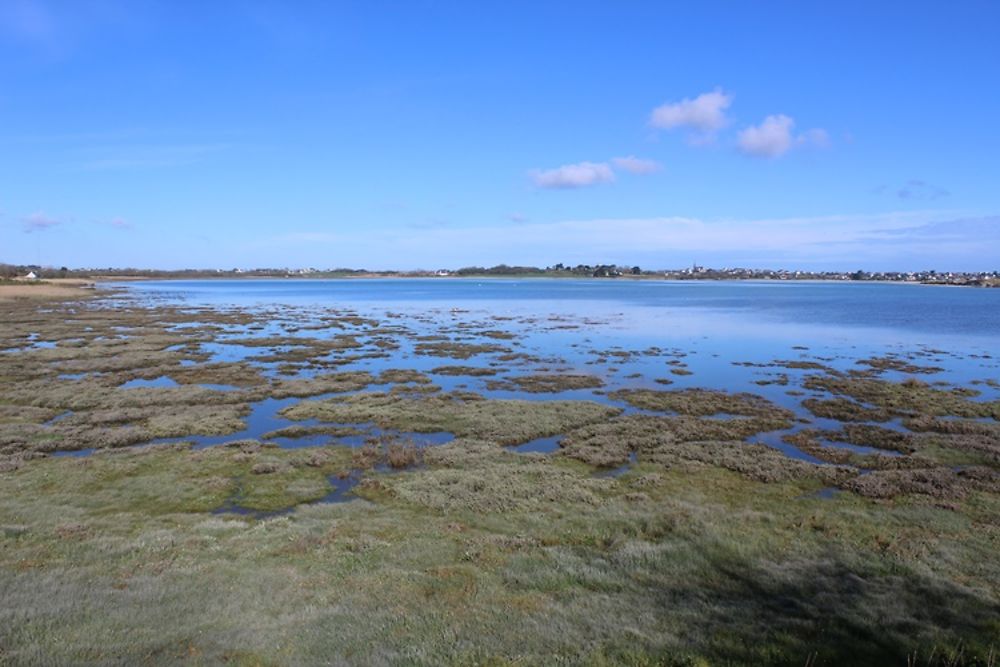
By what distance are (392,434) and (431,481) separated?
7276mm

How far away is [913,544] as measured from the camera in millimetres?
14250

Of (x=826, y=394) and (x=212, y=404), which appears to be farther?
(x=826, y=394)

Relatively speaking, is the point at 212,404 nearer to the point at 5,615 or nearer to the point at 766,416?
the point at 5,615

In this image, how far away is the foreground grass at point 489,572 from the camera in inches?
384

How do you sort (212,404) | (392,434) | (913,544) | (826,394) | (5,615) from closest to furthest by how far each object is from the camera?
(5,615), (913,544), (392,434), (212,404), (826,394)

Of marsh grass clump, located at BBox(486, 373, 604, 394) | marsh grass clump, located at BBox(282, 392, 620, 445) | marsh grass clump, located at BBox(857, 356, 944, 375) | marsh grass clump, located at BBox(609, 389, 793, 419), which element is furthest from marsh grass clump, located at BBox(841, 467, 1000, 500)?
marsh grass clump, located at BBox(857, 356, 944, 375)

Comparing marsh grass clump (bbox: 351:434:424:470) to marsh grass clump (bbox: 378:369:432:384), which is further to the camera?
marsh grass clump (bbox: 378:369:432:384)

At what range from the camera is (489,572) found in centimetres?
1281

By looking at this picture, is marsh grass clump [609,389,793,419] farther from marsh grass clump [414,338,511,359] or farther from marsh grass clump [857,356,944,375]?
marsh grass clump [414,338,511,359]

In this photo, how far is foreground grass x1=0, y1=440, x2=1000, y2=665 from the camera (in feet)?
32.0

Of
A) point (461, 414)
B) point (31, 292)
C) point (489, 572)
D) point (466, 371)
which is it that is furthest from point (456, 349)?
point (31, 292)

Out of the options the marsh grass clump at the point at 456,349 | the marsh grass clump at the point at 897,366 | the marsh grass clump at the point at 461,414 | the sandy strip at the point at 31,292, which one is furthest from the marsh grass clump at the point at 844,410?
the sandy strip at the point at 31,292

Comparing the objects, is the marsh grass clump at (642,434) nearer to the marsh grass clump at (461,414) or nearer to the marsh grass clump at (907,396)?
the marsh grass clump at (461,414)

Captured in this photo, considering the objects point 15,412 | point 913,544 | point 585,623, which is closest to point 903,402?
point 913,544
